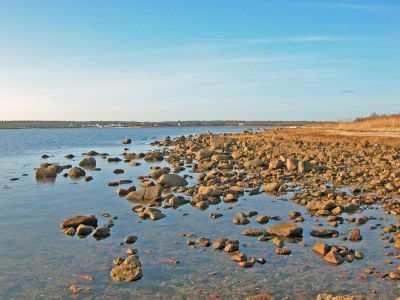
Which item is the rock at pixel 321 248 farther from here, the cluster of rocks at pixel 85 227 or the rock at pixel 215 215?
Result: the cluster of rocks at pixel 85 227

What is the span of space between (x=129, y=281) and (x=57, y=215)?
6.97m

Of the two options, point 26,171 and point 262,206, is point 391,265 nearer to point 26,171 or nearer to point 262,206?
point 262,206

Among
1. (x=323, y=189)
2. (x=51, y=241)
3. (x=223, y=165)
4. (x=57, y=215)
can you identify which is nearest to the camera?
(x=51, y=241)

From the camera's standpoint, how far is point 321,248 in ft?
32.1

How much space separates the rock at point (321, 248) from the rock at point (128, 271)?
13.6 ft

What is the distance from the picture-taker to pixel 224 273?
871 centimetres

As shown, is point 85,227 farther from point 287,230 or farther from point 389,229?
point 389,229

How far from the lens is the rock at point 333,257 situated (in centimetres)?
916

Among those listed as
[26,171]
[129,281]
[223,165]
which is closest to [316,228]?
[129,281]

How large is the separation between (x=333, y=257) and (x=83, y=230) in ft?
22.4

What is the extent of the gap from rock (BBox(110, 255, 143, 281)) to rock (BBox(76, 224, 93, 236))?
322 cm

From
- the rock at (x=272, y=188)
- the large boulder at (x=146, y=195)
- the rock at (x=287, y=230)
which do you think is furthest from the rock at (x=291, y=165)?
the rock at (x=287, y=230)

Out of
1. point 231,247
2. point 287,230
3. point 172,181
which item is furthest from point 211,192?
point 231,247

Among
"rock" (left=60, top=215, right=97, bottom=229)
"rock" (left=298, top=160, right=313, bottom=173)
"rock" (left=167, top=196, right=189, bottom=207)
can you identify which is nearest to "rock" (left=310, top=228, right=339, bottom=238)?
"rock" (left=167, top=196, right=189, bottom=207)
